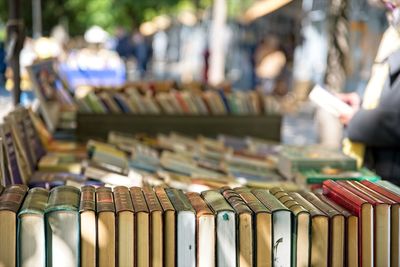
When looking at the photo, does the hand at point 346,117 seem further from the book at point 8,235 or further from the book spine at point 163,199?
the book at point 8,235

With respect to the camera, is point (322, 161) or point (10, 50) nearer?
point (322, 161)

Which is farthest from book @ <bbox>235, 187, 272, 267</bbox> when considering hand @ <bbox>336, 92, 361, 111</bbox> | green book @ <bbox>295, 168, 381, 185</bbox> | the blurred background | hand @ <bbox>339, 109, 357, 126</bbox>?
the blurred background

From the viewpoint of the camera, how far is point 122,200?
2.59 metres

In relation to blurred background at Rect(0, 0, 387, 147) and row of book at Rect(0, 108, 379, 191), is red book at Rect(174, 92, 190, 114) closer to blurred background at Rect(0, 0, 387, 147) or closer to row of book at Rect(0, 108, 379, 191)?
row of book at Rect(0, 108, 379, 191)

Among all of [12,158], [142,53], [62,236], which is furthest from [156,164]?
[142,53]

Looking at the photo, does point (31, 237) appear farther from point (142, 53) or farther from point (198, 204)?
point (142, 53)

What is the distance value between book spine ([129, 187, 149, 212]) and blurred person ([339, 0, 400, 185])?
1.56 metres

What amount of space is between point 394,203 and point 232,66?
924 inches

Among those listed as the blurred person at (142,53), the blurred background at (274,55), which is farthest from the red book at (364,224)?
the blurred person at (142,53)

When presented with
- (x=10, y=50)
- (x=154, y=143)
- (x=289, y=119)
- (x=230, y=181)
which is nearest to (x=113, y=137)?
(x=154, y=143)

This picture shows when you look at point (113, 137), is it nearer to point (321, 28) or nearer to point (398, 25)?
point (398, 25)

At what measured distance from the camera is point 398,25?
3734 mm

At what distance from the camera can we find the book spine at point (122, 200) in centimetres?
248

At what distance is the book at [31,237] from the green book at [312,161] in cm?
231
